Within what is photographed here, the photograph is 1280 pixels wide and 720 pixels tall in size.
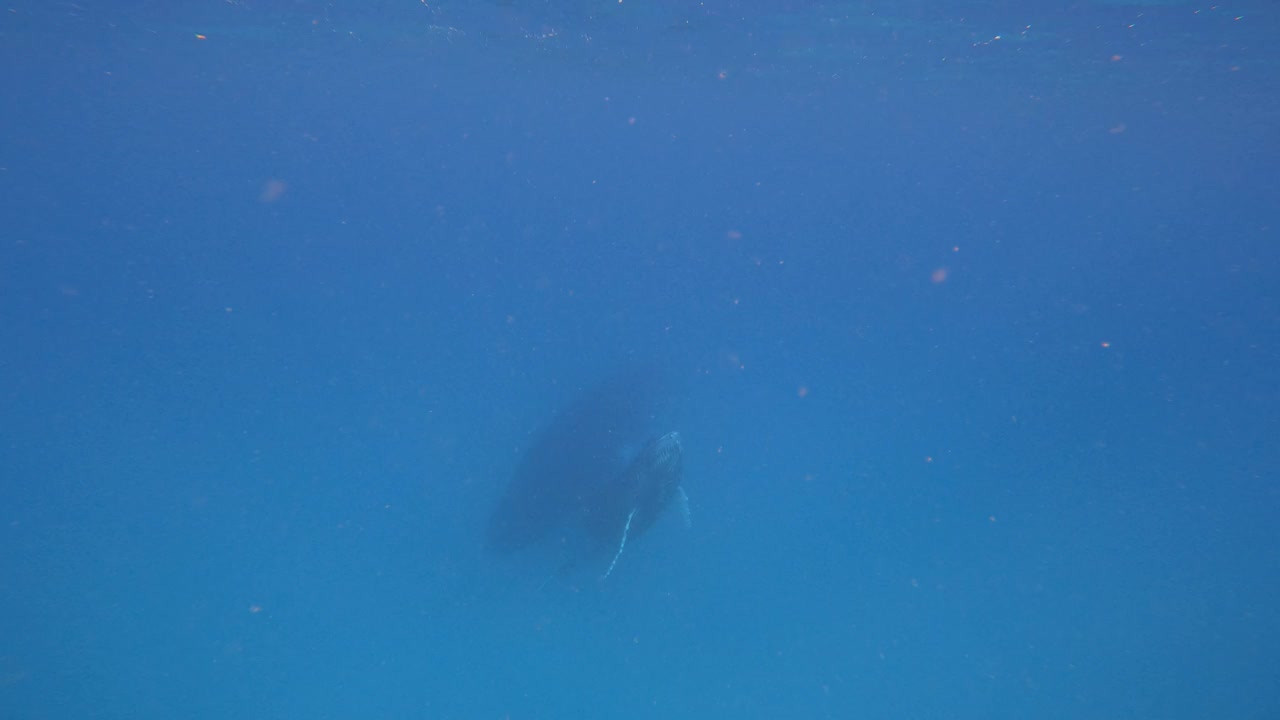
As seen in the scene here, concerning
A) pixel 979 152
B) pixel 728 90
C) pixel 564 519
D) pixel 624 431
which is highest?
pixel 728 90

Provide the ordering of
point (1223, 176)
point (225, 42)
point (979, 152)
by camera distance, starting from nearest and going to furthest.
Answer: point (225, 42), point (979, 152), point (1223, 176)

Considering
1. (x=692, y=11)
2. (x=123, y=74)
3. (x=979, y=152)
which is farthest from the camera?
(x=979, y=152)

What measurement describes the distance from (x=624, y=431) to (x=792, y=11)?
9.05 metres

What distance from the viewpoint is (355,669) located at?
1259 centimetres

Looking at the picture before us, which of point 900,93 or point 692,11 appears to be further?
point 900,93

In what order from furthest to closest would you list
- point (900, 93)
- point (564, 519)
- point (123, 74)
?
point (900, 93)
point (123, 74)
point (564, 519)

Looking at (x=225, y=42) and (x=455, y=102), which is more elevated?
(x=225, y=42)

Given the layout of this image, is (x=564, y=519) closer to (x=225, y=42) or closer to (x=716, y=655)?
(x=716, y=655)

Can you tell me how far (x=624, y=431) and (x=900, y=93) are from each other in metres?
16.3

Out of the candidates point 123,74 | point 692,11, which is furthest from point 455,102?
point 692,11

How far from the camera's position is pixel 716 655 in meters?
13.6

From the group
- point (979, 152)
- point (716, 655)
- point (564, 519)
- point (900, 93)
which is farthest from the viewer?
point (979, 152)

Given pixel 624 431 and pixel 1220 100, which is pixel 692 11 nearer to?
pixel 624 431

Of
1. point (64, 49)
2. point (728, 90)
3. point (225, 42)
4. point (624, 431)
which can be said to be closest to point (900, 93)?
point (728, 90)
